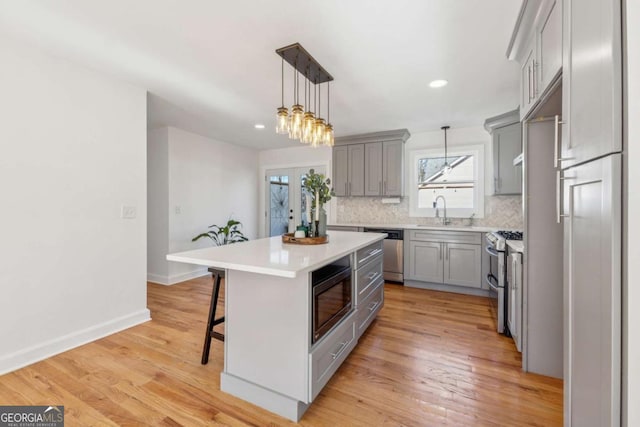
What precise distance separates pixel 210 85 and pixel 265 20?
126 cm

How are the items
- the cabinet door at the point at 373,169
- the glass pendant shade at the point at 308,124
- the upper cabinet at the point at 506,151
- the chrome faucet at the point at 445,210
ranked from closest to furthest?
1. the glass pendant shade at the point at 308,124
2. the upper cabinet at the point at 506,151
3. the chrome faucet at the point at 445,210
4. the cabinet door at the point at 373,169

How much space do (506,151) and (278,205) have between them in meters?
4.14

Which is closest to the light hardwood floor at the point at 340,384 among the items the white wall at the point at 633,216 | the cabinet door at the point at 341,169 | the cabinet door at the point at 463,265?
the white wall at the point at 633,216

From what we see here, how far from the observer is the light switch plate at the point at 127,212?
2.66 m

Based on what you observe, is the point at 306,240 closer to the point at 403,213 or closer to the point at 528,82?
the point at 528,82

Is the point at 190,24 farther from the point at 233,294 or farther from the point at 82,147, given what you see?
the point at 233,294

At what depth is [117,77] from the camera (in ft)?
8.41

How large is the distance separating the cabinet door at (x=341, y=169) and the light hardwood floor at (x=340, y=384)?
2.68 metres

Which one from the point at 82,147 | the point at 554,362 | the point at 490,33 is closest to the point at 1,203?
the point at 82,147

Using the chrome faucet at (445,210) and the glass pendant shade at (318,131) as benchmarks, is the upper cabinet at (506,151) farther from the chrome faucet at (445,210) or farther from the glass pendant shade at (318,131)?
the glass pendant shade at (318,131)

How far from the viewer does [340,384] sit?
1843 mm

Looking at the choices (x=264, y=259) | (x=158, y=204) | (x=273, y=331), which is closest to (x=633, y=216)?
(x=264, y=259)

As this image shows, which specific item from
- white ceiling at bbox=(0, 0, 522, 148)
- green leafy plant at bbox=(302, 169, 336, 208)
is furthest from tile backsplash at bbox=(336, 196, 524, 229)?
green leafy plant at bbox=(302, 169, 336, 208)

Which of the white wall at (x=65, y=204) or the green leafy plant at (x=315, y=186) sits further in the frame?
the green leafy plant at (x=315, y=186)
